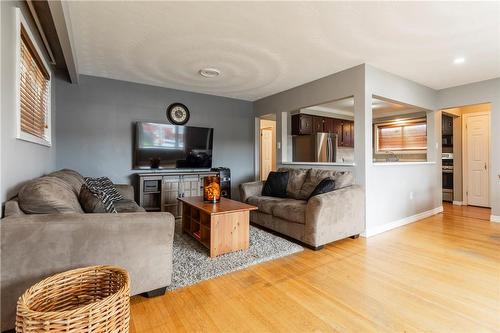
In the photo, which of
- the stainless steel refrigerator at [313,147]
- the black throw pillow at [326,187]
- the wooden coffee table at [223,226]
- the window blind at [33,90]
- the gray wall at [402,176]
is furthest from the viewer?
the stainless steel refrigerator at [313,147]

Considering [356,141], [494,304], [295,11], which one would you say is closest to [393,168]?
[356,141]

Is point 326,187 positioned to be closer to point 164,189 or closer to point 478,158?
point 164,189

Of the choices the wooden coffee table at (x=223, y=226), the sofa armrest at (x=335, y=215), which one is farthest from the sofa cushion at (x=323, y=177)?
the wooden coffee table at (x=223, y=226)

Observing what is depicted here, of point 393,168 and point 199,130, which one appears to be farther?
point 199,130

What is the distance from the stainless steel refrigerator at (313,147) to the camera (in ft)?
17.5

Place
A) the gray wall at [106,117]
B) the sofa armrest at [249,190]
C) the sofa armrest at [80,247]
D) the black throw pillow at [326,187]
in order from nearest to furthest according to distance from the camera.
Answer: the sofa armrest at [80,247]
the black throw pillow at [326,187]
the gray wall at [106,117]
the sofa armrest at [249,190]

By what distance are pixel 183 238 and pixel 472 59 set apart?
4484 mm

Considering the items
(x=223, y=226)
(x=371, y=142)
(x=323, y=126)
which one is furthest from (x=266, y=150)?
(x=223, y=226)

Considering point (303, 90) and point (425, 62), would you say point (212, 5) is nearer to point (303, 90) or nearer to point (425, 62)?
point (303, 90)

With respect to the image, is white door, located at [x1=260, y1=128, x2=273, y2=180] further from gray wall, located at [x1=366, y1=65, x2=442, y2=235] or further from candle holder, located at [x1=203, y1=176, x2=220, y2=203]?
candle holder, located at [x1=203, y1=176, x2=220, y2=203]

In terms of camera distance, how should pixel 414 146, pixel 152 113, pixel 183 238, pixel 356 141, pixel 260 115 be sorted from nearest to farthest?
pixel 183 238
pixel 356 141
pixel 152 113
pixel 260 115
pixel 414 146

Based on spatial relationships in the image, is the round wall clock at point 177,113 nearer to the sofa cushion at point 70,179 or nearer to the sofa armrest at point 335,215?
the sofa cushion at point 70,179

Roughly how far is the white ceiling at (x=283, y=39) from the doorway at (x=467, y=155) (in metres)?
1.83

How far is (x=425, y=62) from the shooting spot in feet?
10.9
